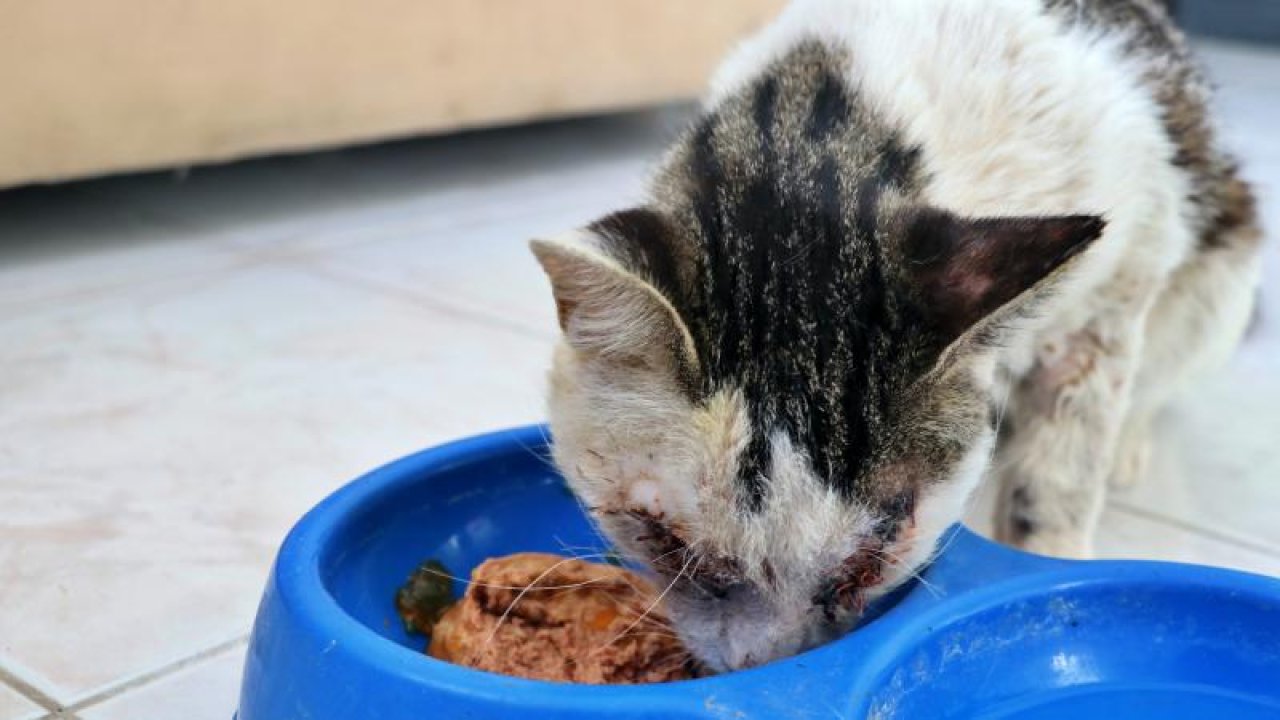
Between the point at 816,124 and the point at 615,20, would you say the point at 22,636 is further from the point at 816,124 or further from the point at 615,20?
the point at 615,20

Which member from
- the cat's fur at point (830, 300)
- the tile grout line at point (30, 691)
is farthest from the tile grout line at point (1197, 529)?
the tile grout line at point (30, 691)

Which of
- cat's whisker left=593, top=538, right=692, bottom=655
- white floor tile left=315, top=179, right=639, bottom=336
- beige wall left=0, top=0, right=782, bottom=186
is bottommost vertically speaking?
white floor tile left=315, top=179, right=639, bottom=336

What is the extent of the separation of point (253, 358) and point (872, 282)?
1565 mm

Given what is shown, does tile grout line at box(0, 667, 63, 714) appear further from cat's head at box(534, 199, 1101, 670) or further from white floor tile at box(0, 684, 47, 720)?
cat's head at box(534, 199, 1101, 670)

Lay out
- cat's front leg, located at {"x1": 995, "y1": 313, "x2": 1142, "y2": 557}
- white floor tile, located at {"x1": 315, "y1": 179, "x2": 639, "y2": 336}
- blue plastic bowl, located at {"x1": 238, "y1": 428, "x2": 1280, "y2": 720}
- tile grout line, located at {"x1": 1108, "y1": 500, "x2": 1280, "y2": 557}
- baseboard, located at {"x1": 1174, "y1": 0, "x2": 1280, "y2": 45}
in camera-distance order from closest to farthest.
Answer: blue plastic bowl, located at {"x1": 238, "y1": 428, "x2": 1280, "y2": 720}, cat's front leg, located at {"x1": 995, "y1": 313, "x2": 1142, "y2": 557}, tile grout line, located at {"x1": 1108, "y1": 500, "x2": 1280, "y2": 557}, white floor tile, located at {"x1": 315, "y1": 179, "x2": 639, "y2": 336}, baseboard, located at {"x1": 1174, "y1": 0, "x2": 1280, "y2": 45}

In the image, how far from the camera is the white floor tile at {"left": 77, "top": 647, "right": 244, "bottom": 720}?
4.63ft

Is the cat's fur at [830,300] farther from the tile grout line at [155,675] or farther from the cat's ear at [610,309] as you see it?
the tile grout line at [155,675]

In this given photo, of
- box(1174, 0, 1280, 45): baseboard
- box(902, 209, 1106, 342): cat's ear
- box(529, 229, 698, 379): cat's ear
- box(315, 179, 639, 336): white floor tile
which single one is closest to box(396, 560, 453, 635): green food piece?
box(529, 229, 698, 379): cat's ear

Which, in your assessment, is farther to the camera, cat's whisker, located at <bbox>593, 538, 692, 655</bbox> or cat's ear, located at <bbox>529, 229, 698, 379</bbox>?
cat's whisker, located at <bbox>593, 538, 692, 655</bbox>

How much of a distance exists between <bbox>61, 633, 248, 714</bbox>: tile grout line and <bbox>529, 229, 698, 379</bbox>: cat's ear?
0.60 metres

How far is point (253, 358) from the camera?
250 cm

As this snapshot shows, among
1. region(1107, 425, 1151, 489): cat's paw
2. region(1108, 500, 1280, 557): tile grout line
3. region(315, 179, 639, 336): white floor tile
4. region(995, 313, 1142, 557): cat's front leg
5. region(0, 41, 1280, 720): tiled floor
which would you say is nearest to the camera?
region(0, 41, 1280, 720): tiled floor

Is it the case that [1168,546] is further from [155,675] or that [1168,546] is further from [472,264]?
[472,264]

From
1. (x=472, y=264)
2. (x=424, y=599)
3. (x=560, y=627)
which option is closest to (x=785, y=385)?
(x=560, y=627)
